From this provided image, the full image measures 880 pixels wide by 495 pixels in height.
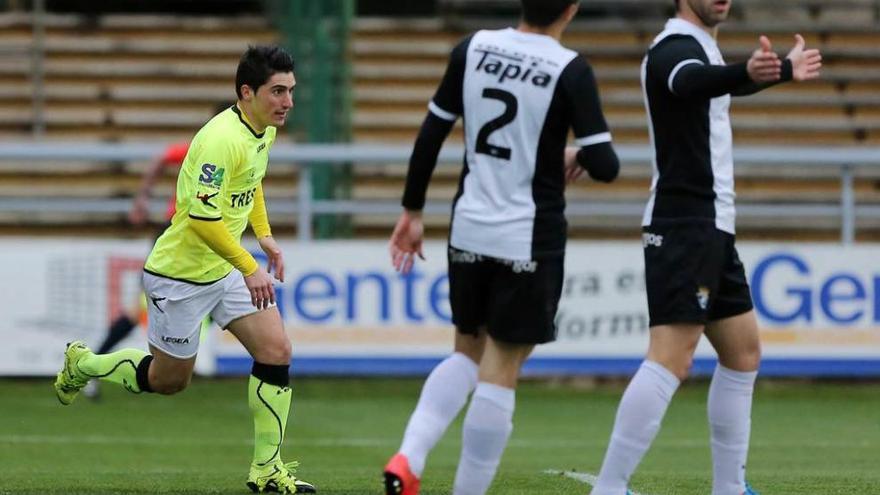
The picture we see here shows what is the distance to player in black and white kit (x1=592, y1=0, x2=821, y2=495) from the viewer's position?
612 cm

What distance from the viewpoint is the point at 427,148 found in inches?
237

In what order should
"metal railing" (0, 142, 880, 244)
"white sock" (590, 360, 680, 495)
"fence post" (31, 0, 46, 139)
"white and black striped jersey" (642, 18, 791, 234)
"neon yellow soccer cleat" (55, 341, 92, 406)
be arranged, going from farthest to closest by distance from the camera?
"fence post" (31, 0, 46, 139), "metal railing" (0, 142, 880, 244), "neon yellow soccer cleat" (55, 341, 92, 406), "white and black striped jersey" (642, 18, 791, 234), "white sock" (590, 360, 680, 495)

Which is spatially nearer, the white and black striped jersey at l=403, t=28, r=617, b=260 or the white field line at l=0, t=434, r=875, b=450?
the white and black striped jersey at l=403, t=28, r=617, b=260

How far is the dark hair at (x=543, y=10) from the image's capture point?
5824 mm

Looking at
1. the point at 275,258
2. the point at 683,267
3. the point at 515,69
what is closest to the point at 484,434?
the point at 683,267

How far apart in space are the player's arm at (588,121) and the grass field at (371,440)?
2.14m

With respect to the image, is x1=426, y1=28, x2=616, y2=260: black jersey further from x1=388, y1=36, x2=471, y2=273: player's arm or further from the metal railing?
the metal railing

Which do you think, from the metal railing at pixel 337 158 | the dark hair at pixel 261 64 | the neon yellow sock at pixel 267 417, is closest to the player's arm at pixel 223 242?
the dark hair at pixel 261 64

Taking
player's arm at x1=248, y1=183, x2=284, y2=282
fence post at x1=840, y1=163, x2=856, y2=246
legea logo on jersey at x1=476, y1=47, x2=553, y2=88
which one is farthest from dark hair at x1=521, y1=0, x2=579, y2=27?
fence post at x1=840, y1=163, x2=856, y2=246

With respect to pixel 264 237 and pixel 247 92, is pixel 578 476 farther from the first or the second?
pixel 247 92

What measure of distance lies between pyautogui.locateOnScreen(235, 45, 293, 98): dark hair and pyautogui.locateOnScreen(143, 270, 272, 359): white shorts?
0.89 metres

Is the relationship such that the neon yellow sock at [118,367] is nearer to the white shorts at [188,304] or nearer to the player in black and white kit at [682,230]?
the white shorts at [188,304]

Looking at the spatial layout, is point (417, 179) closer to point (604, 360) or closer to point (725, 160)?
point (725, 160)

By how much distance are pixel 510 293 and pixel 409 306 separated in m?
7.39
